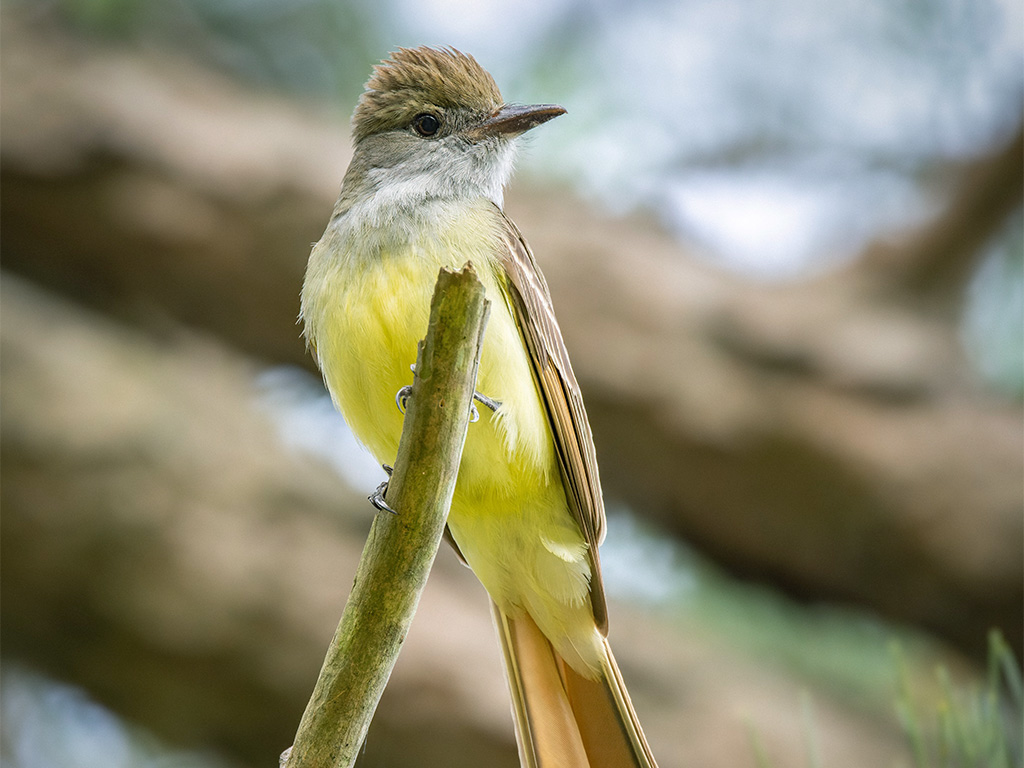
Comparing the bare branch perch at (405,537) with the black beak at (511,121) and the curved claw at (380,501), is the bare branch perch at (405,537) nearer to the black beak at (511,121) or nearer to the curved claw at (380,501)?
the curved claw at (380,501)

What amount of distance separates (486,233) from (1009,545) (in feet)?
9.86

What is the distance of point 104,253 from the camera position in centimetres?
461

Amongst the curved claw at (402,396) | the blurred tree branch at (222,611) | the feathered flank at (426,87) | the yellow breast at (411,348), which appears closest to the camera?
the curved claw at (402,396)

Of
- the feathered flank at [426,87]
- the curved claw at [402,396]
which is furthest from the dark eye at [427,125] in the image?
the curved claw at [402,396]

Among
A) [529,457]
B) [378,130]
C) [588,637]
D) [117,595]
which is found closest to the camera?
[529,457]

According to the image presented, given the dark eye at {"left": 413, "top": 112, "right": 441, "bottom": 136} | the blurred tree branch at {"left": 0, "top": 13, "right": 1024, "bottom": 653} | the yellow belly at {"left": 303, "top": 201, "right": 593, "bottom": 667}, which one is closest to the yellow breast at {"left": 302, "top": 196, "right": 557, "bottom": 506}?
the yellow belly at {"left": 303, "top": 201, "right": 593, "bottom": 667}

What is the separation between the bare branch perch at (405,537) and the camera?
5.08 feet

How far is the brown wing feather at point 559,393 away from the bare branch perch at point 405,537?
70 centimetres

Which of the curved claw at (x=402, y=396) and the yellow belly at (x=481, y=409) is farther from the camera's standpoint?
the yellow belly at (x=481, y=409)

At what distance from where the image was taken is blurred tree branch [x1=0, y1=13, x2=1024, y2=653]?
4324mm

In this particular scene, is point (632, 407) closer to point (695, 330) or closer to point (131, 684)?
point (695, 330)

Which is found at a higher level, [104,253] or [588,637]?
[104,253]

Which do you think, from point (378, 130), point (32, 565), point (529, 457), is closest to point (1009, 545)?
point (529, 457)

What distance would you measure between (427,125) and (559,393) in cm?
104
